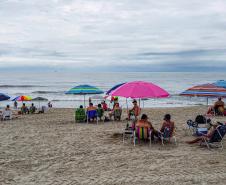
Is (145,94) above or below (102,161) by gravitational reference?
above

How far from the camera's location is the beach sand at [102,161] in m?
6.08

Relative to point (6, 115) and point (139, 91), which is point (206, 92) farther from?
point (6, 115)

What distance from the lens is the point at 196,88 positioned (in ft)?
39.5

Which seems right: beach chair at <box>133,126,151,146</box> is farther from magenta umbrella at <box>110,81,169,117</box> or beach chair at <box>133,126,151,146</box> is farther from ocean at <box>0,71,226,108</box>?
ocean at <box>0,71,226,108</box>

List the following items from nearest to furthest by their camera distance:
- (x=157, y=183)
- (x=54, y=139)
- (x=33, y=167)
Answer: (x=157, y=183) → (x=33, y=167) → (x=54, y=139)

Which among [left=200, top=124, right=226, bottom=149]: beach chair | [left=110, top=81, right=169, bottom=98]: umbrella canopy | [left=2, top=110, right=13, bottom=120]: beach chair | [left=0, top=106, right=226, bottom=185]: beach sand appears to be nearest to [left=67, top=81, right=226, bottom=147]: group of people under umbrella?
[left=110, top=81, right=169, bottom=98]: umbrella canopy

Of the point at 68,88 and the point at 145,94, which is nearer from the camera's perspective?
the point at 145,94

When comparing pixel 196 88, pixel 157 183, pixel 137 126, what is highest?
pixel 196 88

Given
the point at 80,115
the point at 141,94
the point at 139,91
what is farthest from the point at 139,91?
the point at 80,115

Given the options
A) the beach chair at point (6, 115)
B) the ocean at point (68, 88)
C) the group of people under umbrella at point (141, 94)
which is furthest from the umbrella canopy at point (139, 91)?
the ocean at point (68, 88)

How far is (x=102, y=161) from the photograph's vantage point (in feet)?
24.2

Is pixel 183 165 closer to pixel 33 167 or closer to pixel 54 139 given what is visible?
pixel 33 167

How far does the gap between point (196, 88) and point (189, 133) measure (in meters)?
1.89

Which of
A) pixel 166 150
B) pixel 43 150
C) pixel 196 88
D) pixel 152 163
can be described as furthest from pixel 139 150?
pixel 196 88
